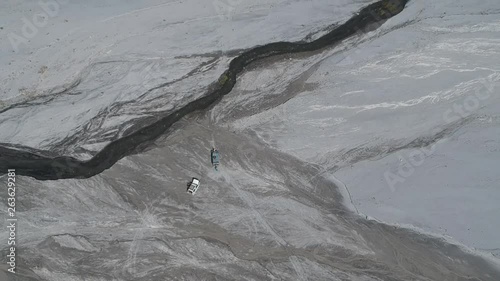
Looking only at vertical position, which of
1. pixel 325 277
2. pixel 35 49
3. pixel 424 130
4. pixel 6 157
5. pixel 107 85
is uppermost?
pixel 35 49

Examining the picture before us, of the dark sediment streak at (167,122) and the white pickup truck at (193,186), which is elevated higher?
the dark sediment streak at (167,122)

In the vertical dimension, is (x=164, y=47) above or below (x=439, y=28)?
above

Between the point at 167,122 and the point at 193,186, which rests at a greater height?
the point at 167,122

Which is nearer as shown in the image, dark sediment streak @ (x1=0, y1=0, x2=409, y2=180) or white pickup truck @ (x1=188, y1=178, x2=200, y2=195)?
white pickup truck @ (x1=188, y1=178, x2=200, y2=195)

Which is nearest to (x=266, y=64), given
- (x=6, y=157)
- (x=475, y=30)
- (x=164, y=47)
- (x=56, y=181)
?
(x=164, y=47)

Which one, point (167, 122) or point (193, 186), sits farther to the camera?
point (167, 122)

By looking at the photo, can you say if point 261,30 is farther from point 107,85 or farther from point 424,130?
point 424,130

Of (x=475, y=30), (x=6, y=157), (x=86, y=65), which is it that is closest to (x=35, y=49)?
(x=86, y=65)

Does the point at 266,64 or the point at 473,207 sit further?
the point at 266,64
